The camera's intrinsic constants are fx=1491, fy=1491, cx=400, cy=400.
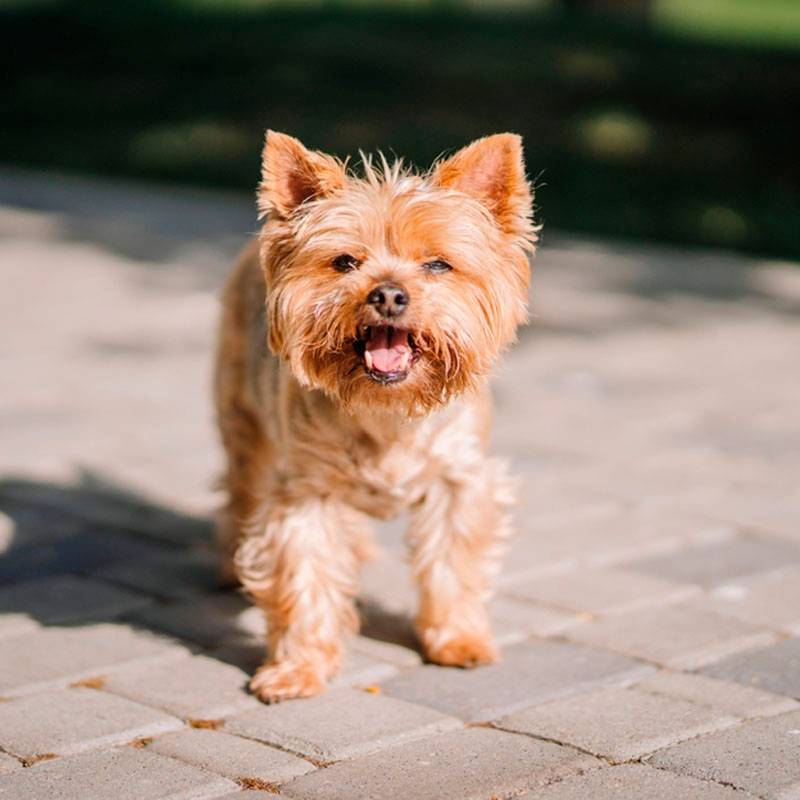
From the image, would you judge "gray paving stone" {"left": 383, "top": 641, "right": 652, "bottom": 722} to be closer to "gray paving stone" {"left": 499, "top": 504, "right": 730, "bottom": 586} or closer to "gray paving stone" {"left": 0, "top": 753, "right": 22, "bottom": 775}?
"gray paving stone" {"left": 499, "top": 504, "right": 730, "bottom": 586}

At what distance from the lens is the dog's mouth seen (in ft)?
13.9

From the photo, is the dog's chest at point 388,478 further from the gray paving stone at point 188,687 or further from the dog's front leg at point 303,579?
the gray paving stone at point 188,687

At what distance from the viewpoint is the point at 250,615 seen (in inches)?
197

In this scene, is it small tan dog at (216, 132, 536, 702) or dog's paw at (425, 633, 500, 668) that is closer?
small tan dog at (216, 132, 536, 702)

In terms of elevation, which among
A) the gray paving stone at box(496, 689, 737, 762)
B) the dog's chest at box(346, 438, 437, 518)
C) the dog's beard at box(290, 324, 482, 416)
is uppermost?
the dog's beard at box(290, 324, 482, 416)

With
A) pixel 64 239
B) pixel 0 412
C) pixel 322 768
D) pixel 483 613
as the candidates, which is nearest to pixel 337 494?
pixel 483 613

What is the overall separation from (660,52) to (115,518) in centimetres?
1434

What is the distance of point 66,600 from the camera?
5.00 m

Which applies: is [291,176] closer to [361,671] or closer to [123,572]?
[361,671]

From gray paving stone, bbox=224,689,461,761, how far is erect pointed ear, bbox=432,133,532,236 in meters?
1.42

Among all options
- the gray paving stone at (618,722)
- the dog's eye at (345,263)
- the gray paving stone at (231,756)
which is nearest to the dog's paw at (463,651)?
the gray paving stone at (618,722)

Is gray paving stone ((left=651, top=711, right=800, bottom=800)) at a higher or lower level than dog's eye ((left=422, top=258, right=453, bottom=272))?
lower

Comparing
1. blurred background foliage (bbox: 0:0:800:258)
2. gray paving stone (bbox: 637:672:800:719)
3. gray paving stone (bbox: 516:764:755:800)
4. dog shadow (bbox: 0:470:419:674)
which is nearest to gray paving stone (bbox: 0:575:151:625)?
dog shadow (bbox: 0:470:419:674)

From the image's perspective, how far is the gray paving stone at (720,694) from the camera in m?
4.05
